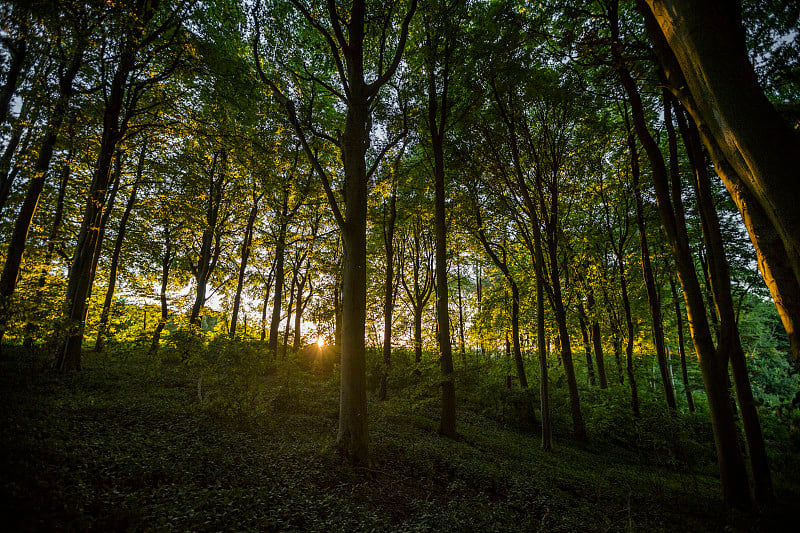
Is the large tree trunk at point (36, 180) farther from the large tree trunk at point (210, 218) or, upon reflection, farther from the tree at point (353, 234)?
the tree at point (353, 234)

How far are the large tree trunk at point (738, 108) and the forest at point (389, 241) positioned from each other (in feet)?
0.06

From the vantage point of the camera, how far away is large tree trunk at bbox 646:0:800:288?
7.46ft

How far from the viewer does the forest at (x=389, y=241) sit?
3855 millimetres

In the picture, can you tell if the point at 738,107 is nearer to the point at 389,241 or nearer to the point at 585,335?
the point at 389,241

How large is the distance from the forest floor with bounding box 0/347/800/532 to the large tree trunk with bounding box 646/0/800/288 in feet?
14.5

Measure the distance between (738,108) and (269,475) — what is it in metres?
6.99

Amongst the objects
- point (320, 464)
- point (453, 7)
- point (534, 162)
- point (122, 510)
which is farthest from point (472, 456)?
point (453, 7)

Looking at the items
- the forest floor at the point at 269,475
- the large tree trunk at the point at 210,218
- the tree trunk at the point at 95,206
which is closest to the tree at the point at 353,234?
the forest floor at the point at 269,475

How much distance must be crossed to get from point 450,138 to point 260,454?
458 inches

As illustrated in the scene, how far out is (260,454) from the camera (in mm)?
5770

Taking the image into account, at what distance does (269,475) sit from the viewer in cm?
501

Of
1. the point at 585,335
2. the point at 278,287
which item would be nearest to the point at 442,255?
the point at 278,287

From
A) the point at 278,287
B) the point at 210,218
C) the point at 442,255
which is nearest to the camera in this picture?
the point at 442,255

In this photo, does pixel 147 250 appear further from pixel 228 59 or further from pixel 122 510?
pixel 122 510
